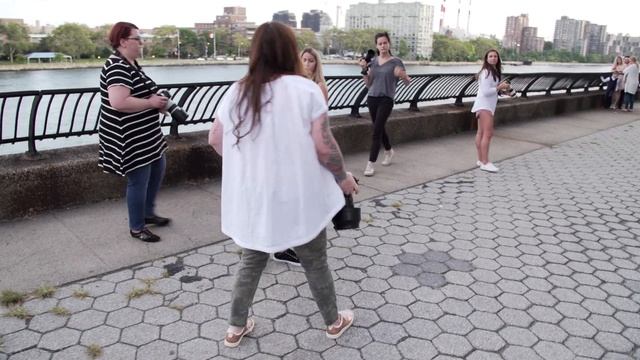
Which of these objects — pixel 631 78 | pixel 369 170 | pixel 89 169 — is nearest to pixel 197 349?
pixel 89 169

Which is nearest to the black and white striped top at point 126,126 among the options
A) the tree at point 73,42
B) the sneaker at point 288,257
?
the sneaker at point 288,257

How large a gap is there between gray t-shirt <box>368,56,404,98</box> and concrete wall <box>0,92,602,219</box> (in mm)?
1039

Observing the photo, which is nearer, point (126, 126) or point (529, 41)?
point (126, 126)

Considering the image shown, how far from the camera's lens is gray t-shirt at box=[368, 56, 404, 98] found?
558 centimetres

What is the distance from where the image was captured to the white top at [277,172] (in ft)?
6.61

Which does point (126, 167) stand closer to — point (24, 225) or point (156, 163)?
point (156, 163)

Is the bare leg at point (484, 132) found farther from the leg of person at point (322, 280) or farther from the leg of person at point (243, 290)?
the leg of person at point (243, 290)

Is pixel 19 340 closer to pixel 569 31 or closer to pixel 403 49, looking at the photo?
pixel 403 49

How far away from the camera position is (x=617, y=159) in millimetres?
7598

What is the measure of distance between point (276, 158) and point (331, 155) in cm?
26

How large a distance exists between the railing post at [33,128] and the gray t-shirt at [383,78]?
11.5 feet

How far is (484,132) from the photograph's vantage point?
20.6 feet

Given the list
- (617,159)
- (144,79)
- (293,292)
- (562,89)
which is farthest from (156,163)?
(562,89)

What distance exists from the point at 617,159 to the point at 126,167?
7467mm
